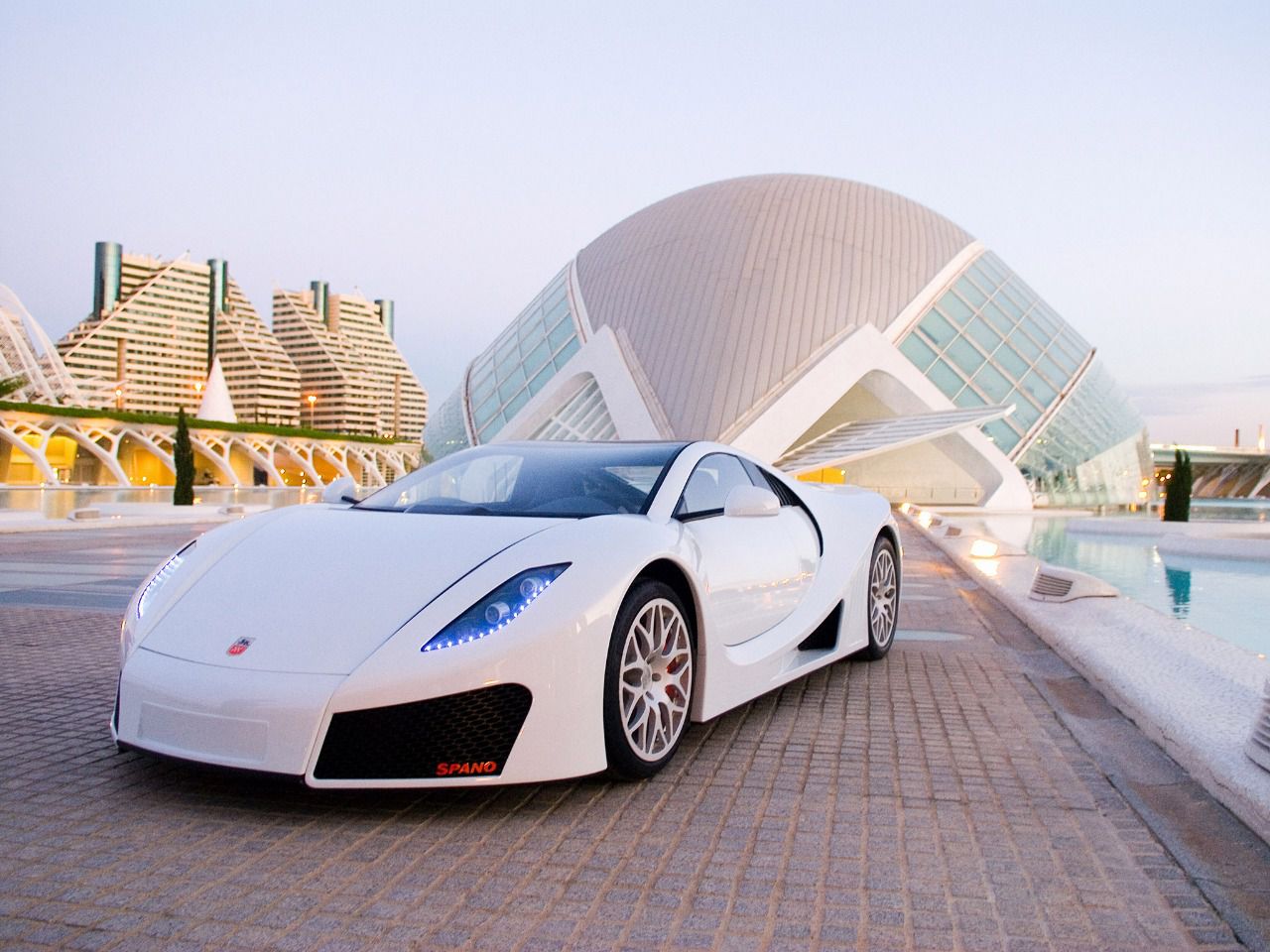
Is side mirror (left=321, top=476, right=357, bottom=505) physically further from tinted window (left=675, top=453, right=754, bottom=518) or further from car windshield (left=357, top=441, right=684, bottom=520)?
tinted window (left=675, top=453, right=754, bottom=518)

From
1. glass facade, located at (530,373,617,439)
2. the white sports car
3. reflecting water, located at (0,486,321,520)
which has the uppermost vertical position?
glass facade, located at (530,373,617,439)

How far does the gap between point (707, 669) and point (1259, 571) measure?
46.2ft

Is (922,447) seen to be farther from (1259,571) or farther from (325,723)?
(325,723)

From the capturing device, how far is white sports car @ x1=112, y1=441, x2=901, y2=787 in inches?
127

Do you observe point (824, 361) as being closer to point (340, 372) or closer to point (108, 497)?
point (108, 497)

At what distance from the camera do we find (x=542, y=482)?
4645mm

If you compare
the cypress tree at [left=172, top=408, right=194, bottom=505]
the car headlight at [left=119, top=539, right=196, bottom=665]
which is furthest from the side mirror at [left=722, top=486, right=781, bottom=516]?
the cypress tree at [left=172, top=408, right=194, bottom=505]

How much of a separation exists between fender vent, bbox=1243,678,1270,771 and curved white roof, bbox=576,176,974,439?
2958cm

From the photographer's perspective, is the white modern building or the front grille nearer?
the front grille

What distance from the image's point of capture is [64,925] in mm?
2490

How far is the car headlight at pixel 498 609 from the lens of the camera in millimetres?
3320

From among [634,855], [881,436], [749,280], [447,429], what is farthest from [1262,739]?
[447,429]

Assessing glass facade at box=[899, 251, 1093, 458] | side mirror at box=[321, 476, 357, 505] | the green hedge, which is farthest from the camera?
the green hedge

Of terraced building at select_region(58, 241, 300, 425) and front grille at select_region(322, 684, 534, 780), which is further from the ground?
terraced building at select_region(58, 241, 300, 425)
